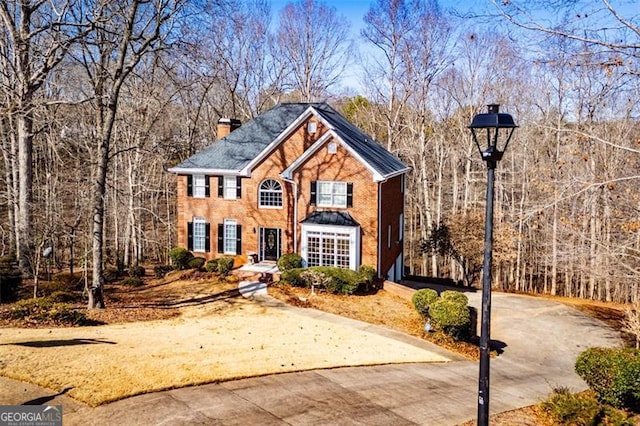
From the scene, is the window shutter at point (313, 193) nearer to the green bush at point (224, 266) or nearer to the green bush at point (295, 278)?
the green bush at point (295, 278)

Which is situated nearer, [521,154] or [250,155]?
[250,155]

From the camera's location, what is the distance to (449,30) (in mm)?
33875

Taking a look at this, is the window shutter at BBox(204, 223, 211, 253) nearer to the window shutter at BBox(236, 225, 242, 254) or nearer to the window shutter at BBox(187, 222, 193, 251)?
the window shutter at BBox(187, 222, 193, 251)

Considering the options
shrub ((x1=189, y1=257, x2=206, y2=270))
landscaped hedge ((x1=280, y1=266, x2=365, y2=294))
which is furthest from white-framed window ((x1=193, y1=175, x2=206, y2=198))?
landscaped hedge ((x1=280, y1=266, x2=365, y2=294))

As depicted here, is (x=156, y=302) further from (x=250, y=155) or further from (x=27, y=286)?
(x=250, y=155)

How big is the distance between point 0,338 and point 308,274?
12530 mm

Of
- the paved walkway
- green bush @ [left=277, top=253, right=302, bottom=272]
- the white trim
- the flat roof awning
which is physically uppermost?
the white trim

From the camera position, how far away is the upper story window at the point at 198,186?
27.5 m

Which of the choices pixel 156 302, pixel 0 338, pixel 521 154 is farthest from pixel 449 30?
pixel 0 338

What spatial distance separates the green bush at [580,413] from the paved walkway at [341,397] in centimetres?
124

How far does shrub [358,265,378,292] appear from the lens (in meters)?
22.1

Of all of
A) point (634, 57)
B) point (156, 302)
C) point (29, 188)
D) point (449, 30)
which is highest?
point (449, 30)

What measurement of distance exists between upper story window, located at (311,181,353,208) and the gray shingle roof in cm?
254

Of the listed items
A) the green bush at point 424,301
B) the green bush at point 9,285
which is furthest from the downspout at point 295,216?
the green bush at point 9,285
